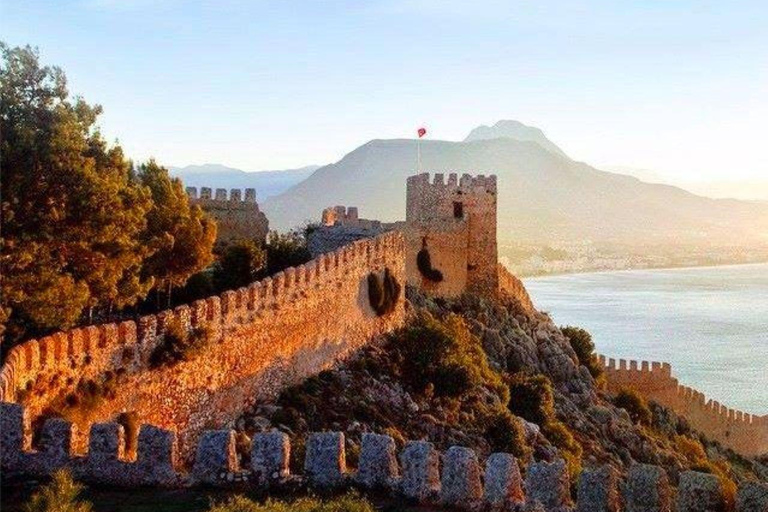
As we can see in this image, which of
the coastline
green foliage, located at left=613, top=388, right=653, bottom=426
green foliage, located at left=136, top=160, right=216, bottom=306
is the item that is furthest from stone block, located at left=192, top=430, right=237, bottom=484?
the coastline

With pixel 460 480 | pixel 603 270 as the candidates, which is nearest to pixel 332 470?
pixel 460 480

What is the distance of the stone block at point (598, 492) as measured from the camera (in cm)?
1182

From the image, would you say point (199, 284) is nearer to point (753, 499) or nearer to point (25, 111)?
point (25, 111)

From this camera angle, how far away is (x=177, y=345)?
60.8 ft

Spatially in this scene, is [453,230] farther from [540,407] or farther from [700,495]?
[700,495]

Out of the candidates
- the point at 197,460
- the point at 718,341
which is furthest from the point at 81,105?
the point at 718,341

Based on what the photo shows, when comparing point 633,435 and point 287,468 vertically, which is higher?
point 287,468

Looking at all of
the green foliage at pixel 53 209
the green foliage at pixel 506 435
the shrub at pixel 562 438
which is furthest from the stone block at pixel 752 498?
the shrub at pixel 562 438

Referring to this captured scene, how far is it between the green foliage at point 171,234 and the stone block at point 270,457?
38.1ft

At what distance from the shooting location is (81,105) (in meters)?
19.4

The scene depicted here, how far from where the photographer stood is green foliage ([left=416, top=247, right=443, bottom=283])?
3706cm

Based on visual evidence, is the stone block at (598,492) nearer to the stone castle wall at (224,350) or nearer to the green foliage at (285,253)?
the stone castle wall at (224,350)

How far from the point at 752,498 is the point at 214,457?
233 inches

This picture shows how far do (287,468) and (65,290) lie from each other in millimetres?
7043
